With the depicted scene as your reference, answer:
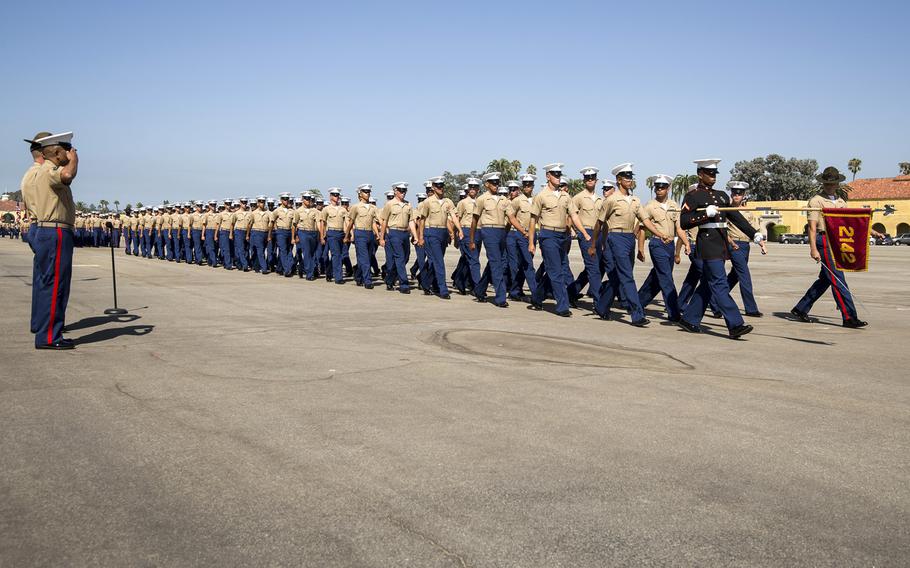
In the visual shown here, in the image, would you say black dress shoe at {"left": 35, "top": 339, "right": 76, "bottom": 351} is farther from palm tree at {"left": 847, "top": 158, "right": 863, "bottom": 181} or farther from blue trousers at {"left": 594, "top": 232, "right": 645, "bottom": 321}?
palm tree at {"left": 847, "top": 158, "right": 863, "bottom": 181}

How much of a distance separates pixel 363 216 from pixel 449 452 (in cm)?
1395

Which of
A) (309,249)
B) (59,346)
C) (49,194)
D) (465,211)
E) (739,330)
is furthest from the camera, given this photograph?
(309,249)

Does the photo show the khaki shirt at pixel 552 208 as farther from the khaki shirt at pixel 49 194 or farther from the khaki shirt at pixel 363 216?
the khaki shirt at pixel 49 194

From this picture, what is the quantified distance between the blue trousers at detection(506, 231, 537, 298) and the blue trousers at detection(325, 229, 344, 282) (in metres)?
5.32

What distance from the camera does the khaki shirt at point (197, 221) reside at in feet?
89.0

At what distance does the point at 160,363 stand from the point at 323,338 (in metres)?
2.12

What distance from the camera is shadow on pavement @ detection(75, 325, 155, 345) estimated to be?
8.32 m

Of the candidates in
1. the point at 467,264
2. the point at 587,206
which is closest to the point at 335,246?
the point at 467,264

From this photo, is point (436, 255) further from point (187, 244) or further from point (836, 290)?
point (187, 244)

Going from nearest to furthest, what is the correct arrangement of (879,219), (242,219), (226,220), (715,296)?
(715,296)
(242,219)
(226,220)
(879,219)

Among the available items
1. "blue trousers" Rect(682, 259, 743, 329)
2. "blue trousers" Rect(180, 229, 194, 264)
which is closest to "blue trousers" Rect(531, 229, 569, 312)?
"blue trousers" Rect(682, 259, 743, 329)

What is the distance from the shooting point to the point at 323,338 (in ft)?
28.6

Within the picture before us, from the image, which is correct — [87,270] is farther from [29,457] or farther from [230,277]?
[29,457]

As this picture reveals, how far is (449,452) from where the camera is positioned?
4.34 m
